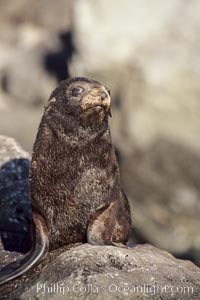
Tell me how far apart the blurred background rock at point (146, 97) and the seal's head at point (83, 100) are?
31.9 feet

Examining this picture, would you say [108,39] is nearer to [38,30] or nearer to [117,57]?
[117,57]

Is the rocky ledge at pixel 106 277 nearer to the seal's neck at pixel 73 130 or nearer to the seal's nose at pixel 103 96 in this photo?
the seal's neck at pixel 73 130

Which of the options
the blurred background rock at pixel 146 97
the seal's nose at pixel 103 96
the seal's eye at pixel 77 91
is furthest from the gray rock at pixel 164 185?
the seal's nose at pixel 103 96

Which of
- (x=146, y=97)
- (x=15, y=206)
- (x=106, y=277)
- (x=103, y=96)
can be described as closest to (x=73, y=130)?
(x=103, y=96)

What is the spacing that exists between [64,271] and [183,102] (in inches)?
546

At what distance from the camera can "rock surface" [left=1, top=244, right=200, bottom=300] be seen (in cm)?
→ 877

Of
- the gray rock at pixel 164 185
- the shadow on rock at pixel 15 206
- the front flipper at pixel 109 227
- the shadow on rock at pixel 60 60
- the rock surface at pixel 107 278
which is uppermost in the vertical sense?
the shadow on rock at pixel 60 60

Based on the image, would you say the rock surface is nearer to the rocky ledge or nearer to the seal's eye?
the rocky ledge

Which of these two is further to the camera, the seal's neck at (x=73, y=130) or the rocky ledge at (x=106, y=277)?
the seal's neck at (x=73, y=130)

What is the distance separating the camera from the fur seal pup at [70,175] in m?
10.1

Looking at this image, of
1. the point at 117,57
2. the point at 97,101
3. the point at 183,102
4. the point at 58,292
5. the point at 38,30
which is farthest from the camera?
the point at 38,30

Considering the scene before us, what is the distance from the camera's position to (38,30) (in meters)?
32.9

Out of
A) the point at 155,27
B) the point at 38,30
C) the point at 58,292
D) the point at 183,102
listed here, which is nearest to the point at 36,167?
the point at 58,292

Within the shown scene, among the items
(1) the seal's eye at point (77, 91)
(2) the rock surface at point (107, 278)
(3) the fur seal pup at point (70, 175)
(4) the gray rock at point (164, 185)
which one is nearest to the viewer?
(2) the rock surface at point (107, 278)
